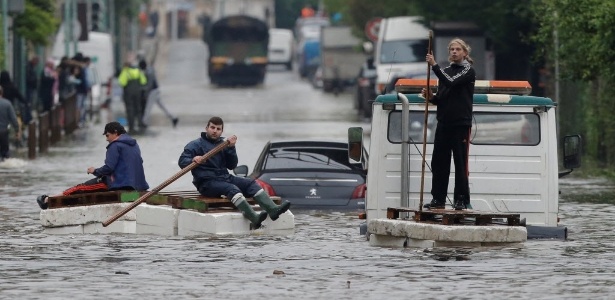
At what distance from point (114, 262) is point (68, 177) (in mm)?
13323

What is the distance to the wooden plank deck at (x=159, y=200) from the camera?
19531 millimetres

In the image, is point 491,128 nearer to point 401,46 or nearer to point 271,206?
point 271,206

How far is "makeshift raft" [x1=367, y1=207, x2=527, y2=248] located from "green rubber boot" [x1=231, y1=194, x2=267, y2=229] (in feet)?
5.46

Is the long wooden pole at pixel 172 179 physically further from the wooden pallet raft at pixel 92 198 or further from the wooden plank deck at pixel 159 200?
the wooden pallet raft at pixel 92 198

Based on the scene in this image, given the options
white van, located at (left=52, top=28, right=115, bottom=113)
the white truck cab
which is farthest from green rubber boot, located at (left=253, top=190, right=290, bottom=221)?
white van, located at (left=52, top=28, right=115, bottom=113)

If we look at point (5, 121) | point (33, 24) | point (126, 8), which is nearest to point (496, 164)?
point (5, 121)

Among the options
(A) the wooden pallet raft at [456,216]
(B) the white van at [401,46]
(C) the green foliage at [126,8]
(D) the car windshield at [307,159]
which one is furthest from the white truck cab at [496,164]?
(C) the green foliage at [126,8]

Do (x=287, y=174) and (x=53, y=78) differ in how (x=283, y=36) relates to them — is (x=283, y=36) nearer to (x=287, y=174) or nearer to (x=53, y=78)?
(x=53, y=78)

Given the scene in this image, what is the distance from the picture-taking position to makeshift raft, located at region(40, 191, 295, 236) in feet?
63.4

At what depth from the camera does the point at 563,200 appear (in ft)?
82.6

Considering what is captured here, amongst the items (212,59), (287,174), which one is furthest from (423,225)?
(212,59)

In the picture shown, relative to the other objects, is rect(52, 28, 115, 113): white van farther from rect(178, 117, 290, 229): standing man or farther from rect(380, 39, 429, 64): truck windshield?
rect(178, 117, 290, 229): standing man

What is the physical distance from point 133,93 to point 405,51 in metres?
8.26

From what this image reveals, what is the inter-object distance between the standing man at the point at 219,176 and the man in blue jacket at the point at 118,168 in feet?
4.36
